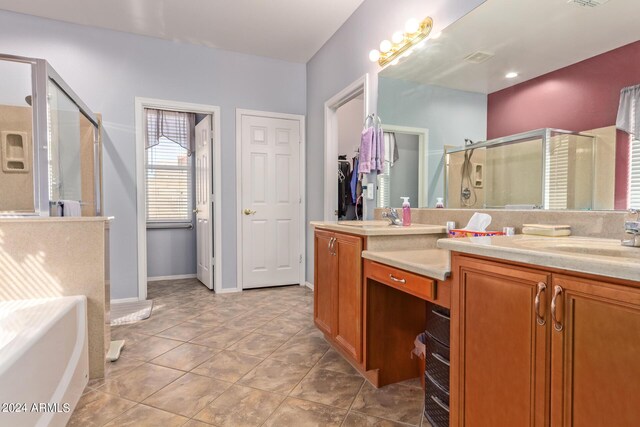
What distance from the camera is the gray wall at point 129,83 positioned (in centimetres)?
321

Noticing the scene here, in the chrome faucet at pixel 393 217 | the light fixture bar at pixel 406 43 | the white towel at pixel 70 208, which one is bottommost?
the chrome faucet at pixel 393 217

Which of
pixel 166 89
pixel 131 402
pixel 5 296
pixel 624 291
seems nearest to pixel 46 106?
pixel 5 296

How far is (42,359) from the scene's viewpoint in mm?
1242

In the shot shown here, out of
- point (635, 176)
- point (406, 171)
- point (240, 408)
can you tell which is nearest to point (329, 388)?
point (240, 408)

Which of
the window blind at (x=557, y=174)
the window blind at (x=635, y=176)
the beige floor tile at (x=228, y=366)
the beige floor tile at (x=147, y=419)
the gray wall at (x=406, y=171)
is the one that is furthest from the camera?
the gray wall at (x=406, y=171)

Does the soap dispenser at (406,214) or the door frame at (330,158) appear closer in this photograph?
the soap dispenser at (406,214)

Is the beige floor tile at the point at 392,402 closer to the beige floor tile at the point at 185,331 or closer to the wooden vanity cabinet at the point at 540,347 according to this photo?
the wooden vanity cabinet at the point at 540,347

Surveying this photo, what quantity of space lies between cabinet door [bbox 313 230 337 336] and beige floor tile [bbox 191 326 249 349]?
62 cm

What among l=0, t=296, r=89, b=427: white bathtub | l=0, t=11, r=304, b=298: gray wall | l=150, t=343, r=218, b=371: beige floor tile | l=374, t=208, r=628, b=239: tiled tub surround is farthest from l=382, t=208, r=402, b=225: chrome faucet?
l=0, t=11, r=304, b=298: gray wall

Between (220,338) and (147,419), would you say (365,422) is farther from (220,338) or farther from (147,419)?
(220,338)

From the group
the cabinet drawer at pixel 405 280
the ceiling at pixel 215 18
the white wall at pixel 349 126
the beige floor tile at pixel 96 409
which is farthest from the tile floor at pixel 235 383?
the ceiling at pixel 215 18

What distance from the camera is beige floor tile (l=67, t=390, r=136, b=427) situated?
5.00 feet

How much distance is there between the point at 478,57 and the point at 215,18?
2.48 meters

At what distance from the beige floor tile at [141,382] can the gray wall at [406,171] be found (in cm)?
183
